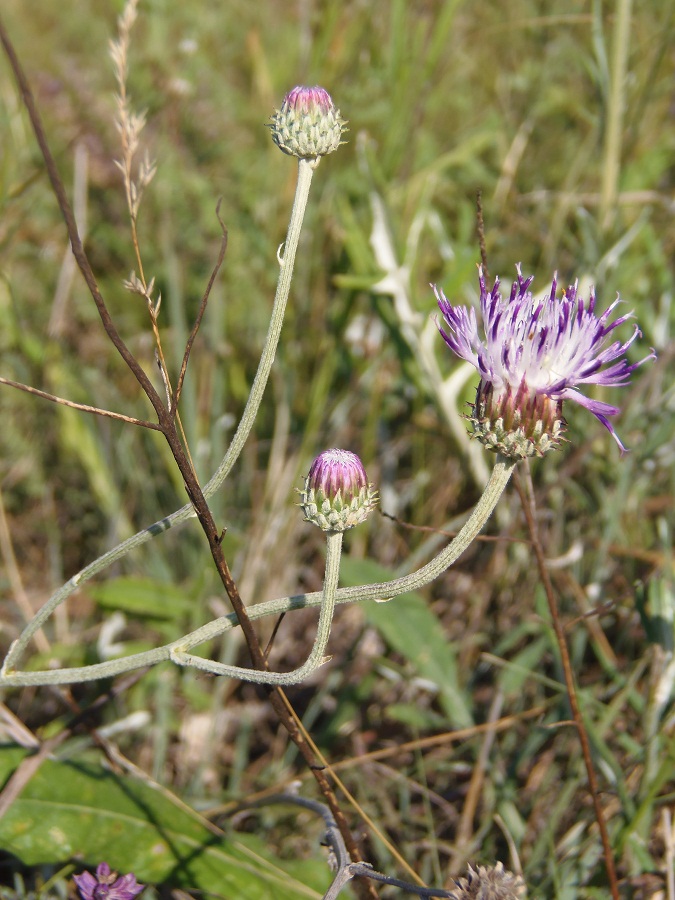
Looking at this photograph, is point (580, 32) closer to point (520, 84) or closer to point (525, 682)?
point (520, 84)

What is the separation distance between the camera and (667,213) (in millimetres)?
3342

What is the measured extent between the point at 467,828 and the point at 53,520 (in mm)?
1654

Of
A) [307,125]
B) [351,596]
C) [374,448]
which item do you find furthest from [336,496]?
[374,448]

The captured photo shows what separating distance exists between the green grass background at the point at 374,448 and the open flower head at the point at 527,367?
26.1 inches

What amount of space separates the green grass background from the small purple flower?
55cm

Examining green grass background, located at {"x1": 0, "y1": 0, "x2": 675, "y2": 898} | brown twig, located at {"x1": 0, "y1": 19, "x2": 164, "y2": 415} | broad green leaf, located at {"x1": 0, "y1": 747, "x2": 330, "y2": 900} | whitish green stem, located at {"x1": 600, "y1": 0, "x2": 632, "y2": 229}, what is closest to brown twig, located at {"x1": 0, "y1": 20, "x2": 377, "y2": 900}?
brown twig, located at {"x1": 0, "y1": 19, "x2": 164, "y2": 415}

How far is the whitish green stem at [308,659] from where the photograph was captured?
108 centimetres

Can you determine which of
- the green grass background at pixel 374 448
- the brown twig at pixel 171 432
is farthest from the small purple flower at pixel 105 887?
the green grass background at pixel 374 448

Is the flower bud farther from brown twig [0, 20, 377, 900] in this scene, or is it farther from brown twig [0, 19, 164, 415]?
brown twig [0, 19, 164, 415]

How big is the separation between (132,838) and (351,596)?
890mm

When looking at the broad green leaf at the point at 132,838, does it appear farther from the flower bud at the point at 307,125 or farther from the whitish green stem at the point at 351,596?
the flower bud at the point at 307,125

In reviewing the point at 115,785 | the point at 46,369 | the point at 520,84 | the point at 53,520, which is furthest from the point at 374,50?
the point at 115,785

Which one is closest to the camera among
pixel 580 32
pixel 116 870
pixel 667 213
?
pixel 116 870

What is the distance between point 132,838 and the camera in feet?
5.45
